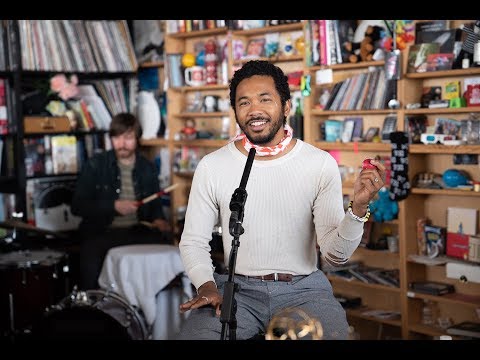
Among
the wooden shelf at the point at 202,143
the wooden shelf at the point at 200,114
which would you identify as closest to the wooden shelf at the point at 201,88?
the wooden shelf at the point at 200,114

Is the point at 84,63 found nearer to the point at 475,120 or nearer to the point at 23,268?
the point at 23,268

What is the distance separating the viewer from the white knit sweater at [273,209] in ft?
8.41

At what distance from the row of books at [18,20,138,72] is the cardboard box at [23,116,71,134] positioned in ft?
1.00

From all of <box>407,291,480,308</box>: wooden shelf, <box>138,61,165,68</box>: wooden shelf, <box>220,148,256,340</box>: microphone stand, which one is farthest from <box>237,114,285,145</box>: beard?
<box>138,61,165,68</box>: wooden shelf

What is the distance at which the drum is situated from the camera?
3.99m

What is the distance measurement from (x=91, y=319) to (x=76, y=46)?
6.69 ft

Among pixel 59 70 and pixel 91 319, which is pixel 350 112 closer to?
pixel 91 319

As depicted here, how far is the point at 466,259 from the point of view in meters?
3.85

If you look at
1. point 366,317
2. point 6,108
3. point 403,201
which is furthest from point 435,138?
point 6,108

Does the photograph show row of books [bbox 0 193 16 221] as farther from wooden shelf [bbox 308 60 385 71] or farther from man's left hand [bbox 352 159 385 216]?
man's left hand [bbox 352 159 385 216]

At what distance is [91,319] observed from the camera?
148 inches

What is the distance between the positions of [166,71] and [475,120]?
2.18 meters

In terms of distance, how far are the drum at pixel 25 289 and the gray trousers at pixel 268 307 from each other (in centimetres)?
170
